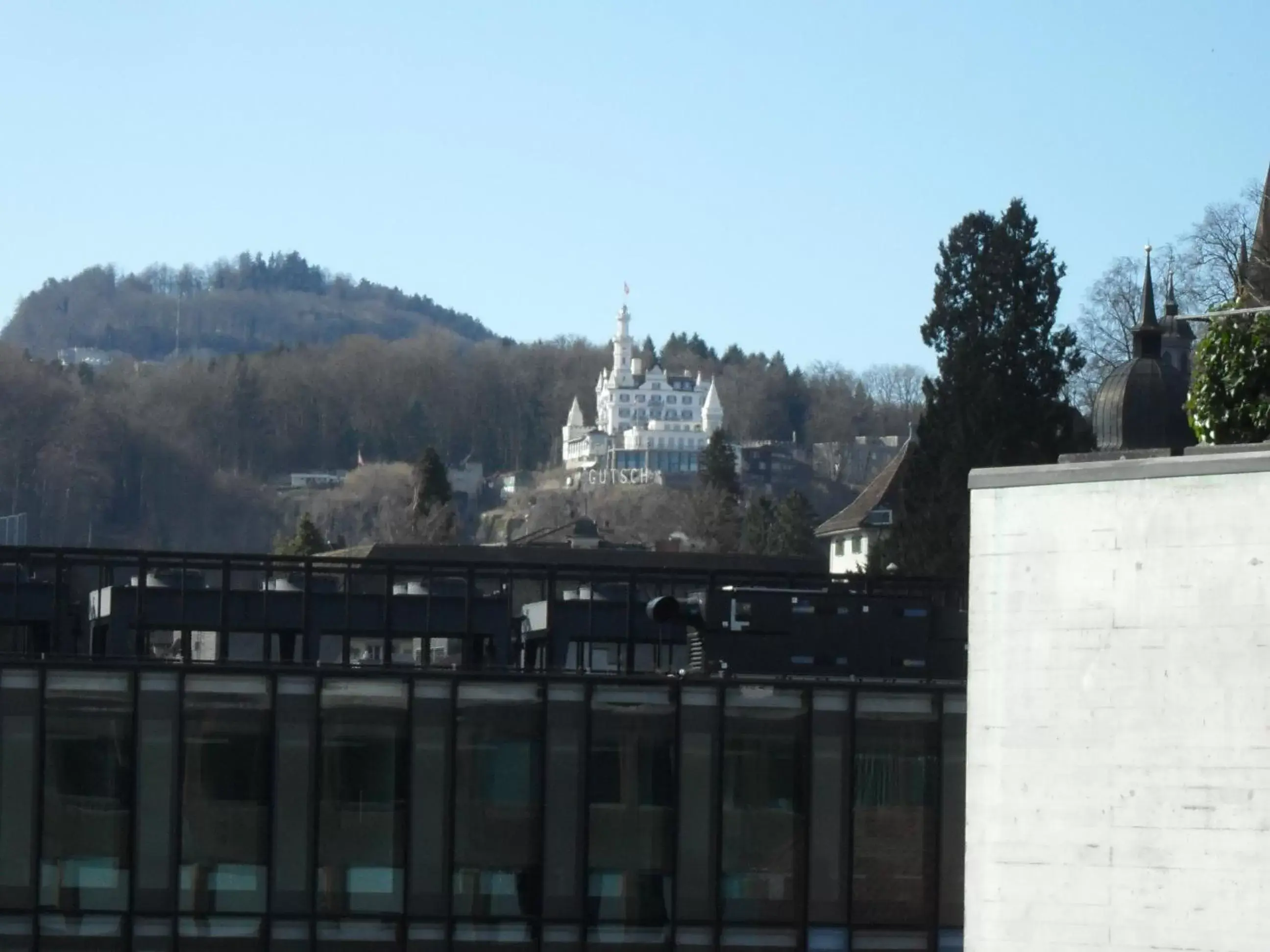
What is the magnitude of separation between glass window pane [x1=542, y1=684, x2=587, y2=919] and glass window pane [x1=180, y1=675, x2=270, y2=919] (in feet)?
9.30

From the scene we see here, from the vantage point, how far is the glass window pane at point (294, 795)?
2378 centimetres

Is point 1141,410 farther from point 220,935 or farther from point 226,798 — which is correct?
point 220,935

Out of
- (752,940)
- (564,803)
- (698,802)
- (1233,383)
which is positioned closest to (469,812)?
(564,803)

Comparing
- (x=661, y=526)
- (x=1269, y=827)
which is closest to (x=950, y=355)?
(x=1269, y=827)

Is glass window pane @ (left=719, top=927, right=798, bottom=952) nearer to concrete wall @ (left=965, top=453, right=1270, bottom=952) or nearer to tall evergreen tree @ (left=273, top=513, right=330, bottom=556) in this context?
concrete wall @ (left=965, top=453, right=1270, bottom=952)

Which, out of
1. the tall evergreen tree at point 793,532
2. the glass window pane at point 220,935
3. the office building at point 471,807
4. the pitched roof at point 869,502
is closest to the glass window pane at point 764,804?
the office building at point 471,807

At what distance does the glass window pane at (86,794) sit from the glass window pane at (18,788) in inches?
5.0

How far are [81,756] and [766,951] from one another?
23.7 ft

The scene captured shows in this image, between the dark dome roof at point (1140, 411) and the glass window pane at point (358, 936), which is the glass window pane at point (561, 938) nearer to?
the glass window pane at point (358, 936)

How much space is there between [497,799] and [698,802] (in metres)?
2.06

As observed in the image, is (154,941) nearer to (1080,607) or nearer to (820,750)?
(820,750)

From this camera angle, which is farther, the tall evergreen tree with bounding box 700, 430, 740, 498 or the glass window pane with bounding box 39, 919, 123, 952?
the tall evergreen tree with bounding box 700, 430, 740, 498

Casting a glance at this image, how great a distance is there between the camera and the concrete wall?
17984 mm

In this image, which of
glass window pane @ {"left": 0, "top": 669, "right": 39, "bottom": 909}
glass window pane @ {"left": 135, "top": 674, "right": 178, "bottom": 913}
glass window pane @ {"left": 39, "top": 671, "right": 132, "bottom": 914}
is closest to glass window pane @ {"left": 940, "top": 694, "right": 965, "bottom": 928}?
glass window pane @ {"left": 135, "top": 674, "right": 178, "bottom": 913}
